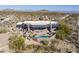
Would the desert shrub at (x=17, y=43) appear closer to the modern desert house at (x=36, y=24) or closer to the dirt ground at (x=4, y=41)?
the dirt ground at (x=4, y=41)

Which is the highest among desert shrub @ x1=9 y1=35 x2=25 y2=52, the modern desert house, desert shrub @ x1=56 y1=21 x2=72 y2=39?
the modern desert house

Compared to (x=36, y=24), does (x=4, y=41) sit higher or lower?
lower

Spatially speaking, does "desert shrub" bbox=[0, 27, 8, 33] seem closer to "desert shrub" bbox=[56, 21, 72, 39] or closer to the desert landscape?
the desert landscape

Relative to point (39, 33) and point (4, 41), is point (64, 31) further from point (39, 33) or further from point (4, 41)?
point (4, 41)

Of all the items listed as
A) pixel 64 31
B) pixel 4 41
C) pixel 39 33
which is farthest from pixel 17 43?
pixel 64 31

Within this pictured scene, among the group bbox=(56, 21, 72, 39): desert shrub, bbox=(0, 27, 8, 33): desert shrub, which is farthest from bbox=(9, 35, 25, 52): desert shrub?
bbox=(56, 21, 72, 39): desert shrub
